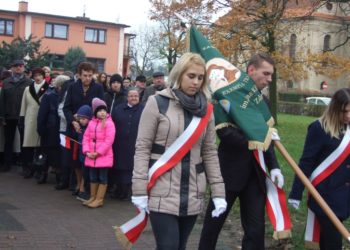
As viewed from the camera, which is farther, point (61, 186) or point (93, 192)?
point (61, 186)

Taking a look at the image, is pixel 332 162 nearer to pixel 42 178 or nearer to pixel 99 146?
pixel 99 146

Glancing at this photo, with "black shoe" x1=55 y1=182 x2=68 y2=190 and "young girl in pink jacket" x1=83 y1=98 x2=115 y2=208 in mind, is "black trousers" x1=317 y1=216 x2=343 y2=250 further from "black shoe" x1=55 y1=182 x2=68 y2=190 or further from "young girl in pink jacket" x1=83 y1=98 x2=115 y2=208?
"black shoe" x1=55 y1=182 x2=68 y2=190

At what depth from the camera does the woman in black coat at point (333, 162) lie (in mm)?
4652

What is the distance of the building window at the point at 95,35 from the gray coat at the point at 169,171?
65.0m

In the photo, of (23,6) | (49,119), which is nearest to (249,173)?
(49,119)

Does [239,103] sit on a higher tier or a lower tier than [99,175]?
higher

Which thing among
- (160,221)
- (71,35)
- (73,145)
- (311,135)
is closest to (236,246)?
(311,135)

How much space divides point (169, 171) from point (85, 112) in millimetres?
4855

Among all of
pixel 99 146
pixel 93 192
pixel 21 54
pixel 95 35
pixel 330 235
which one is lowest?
pixel 93 192

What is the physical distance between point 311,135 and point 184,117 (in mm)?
1316

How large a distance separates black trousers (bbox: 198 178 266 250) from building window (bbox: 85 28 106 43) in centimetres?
6418

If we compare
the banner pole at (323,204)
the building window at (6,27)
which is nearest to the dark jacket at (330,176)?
the banner pole at (323,204)

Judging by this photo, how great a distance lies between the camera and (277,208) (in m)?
5.05

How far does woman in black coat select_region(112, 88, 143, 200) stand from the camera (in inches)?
338
